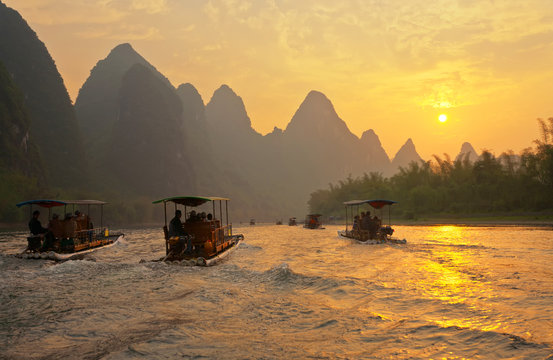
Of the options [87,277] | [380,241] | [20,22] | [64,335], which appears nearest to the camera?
[64,335]

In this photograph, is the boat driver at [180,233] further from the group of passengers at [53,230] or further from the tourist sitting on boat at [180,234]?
the group of passengers at [53,230]

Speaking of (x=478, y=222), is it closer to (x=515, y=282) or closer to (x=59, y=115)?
(x=515, y=282)

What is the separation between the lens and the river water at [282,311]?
6.46 m

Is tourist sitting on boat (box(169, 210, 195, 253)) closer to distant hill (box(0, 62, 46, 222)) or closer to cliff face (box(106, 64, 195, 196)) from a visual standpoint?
distant hill (box(0, 62, 46, 222))

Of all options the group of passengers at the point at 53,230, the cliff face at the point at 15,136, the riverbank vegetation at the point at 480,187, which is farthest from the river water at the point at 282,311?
the cliff face at the point at 15,136

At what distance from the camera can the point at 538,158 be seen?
4638 centimetres

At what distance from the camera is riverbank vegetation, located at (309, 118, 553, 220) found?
1754 inches

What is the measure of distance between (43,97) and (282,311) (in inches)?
5693

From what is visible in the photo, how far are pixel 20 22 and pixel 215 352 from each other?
158036 mm

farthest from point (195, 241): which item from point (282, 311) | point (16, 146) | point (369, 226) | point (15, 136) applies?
point (15, 136)

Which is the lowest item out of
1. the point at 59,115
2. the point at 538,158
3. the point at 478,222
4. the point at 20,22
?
the point at 478,222

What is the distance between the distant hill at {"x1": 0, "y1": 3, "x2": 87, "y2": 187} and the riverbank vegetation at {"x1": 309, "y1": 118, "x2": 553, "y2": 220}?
95.7m

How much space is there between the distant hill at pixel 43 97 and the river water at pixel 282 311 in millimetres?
119969

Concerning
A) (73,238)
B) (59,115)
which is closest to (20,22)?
(59,115)
